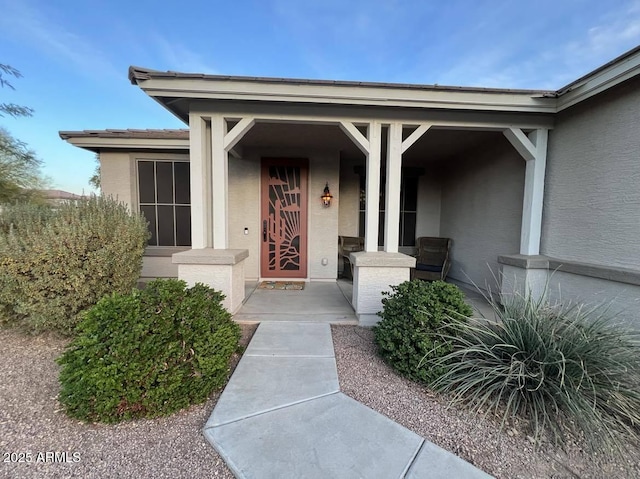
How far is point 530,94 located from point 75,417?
17.9ft

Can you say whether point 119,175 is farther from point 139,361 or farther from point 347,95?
point 139,361

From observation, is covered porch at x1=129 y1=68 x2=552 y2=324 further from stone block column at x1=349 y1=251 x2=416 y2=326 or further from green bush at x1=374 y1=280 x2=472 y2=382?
green bush at x1=374 y1=280 x2=472 y2=382

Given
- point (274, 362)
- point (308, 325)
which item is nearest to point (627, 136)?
point (308, 325)

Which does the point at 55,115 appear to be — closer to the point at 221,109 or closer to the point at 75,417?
the point at 221,109

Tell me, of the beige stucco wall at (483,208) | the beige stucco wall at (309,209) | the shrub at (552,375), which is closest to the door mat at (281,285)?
the beige stucco wall at (309,209)

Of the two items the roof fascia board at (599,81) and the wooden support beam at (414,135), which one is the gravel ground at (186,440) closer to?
the wooden support beam at (414,135)

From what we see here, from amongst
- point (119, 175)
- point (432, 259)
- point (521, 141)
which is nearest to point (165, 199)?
point (119, 175)

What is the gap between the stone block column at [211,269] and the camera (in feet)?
10.9

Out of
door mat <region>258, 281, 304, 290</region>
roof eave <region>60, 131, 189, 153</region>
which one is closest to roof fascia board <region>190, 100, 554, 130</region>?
roof eave <region>60, 131, 189, 153</region>

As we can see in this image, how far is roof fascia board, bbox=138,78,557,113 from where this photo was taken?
313cm

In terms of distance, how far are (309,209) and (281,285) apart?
65.4 inches

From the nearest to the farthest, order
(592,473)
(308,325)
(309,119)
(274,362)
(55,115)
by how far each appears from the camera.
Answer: (592,473) < (274,362) < (308,325) < (309,119) < (55,115)

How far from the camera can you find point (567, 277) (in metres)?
3.41

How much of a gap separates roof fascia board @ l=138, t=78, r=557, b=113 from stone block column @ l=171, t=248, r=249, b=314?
6.29 ft
